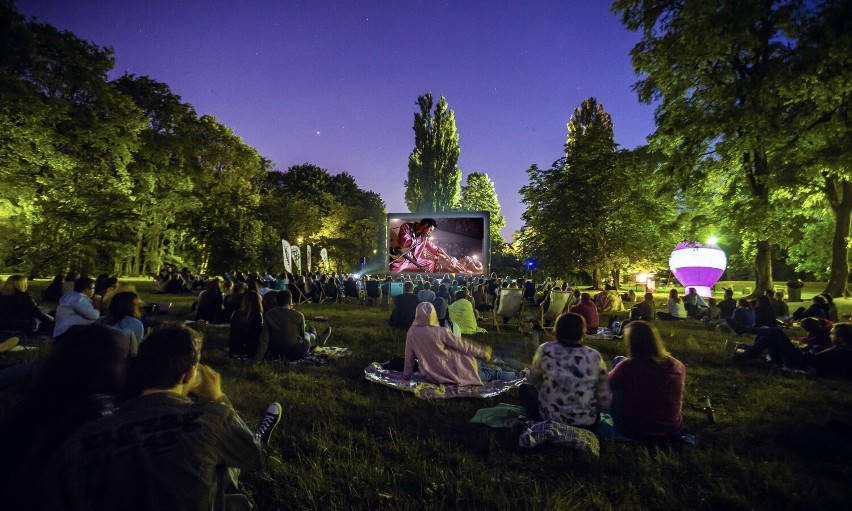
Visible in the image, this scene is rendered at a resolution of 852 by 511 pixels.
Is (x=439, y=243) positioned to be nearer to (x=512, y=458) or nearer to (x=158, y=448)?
(x=512, y=458)

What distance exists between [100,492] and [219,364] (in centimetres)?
576

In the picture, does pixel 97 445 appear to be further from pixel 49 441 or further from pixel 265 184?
pixel 265 184

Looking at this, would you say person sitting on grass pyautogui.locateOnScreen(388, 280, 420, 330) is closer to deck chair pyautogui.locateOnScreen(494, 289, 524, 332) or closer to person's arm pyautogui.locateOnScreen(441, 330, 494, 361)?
deck chair pyautogui.locateOnScreen(494, 289, 524, 332)

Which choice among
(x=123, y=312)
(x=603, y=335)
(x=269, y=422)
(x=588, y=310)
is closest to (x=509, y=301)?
(x=603, y=335)

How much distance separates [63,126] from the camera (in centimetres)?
1702

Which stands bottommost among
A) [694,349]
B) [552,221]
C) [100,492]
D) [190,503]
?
[694,349]

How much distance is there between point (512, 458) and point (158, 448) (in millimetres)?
2929

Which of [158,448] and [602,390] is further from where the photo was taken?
[602,390]

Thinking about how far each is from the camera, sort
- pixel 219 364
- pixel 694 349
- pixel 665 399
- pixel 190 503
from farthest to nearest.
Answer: pixel 694 349, pixel 219 364, pixel 665 399, pixel 190 503

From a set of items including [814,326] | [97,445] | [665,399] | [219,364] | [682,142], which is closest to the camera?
[97,445]

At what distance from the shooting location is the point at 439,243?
93.1 ft

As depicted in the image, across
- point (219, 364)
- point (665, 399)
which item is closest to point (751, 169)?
point (665, 399)

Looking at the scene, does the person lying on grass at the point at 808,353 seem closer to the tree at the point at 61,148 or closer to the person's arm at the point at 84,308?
the person's arm at the point at 84,308

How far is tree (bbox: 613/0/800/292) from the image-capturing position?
50.7ft
